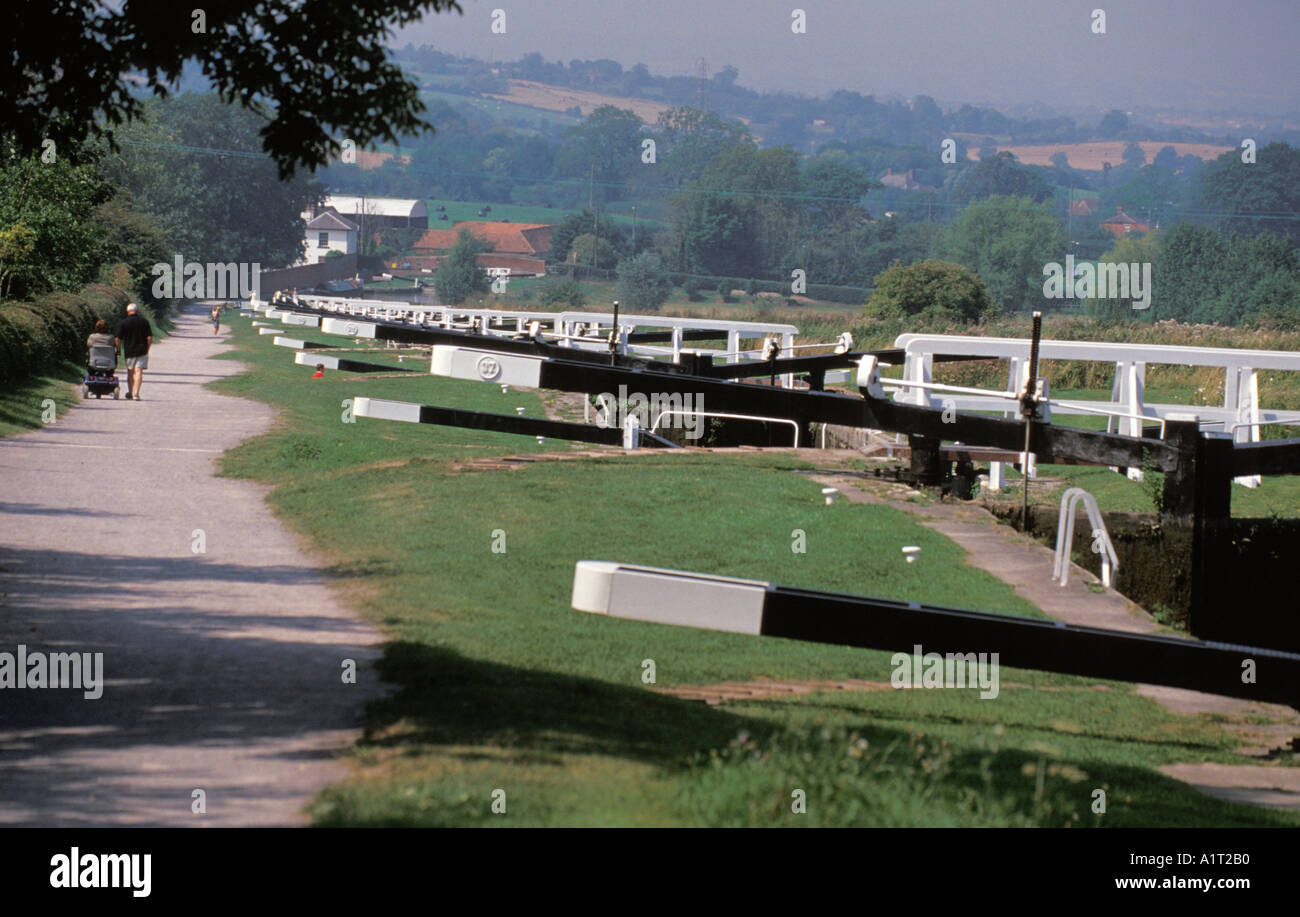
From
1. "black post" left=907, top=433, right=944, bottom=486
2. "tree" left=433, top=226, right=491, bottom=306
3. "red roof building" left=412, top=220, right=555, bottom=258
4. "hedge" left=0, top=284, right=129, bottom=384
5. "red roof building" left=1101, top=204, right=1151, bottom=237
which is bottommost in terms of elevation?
→ "black post" left=907, top=433, right=944, bottom=486

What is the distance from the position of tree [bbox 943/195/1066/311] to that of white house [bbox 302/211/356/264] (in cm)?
7919

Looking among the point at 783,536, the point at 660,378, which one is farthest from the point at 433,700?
the point at 783,536

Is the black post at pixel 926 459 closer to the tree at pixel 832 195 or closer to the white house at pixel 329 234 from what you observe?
the tree at pixel 832 195

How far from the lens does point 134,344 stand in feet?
92.8

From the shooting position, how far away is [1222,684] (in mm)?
6957

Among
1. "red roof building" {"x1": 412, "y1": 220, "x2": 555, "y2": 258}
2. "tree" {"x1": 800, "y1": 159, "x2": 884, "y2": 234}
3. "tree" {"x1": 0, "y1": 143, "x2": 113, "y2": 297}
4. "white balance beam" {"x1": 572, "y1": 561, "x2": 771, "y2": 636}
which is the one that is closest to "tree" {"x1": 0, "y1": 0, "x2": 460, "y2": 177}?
"white balance beam" {"x1": 572, "y1": 561, "x2": 771, "y2": 636}

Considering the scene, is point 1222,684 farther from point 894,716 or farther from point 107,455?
point 107,455

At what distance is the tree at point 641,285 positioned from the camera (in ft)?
471

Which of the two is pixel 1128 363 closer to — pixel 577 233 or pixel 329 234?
pixel 577 233

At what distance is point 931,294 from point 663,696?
61628mm

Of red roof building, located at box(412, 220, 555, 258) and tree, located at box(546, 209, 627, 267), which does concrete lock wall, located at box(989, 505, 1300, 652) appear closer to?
tree, located at box(546, 209, 627, 267)

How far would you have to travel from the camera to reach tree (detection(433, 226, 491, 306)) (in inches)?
5763

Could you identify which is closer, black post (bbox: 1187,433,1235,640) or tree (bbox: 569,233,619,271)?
black post (bbox: 1187,433,1235,640)

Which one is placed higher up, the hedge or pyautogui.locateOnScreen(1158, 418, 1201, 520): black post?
the hedge
